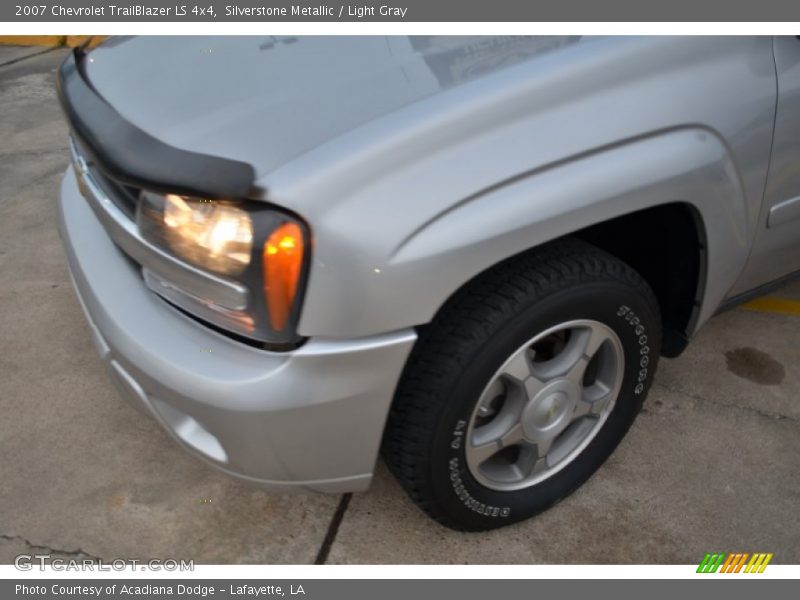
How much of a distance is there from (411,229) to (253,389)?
0.46 m

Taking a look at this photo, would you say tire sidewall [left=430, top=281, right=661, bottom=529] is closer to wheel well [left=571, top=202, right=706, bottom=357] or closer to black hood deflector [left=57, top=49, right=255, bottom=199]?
wheel well [left=571, top=202, right=706, bottom=357]

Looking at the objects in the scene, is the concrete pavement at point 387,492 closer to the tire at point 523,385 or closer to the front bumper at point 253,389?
the tire at point 523,385

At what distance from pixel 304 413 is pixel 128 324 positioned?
505 millimetres

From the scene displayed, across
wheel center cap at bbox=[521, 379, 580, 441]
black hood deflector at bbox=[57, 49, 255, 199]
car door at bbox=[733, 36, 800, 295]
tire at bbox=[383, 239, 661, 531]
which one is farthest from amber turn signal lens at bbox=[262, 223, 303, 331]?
car door at bbox=[733, 36, 800, 295]

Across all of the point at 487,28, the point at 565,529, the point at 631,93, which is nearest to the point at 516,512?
the point at 565,529

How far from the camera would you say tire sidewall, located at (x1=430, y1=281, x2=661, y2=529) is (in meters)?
1.68

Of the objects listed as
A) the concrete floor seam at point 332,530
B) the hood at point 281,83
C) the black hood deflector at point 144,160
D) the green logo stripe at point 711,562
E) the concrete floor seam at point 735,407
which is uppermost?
the hood at point 281,83

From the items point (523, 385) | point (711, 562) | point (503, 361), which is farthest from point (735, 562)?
point (503, 361)

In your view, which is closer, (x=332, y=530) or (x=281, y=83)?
(x=281, y=83)

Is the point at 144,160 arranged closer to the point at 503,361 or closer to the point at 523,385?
the point at 503,361

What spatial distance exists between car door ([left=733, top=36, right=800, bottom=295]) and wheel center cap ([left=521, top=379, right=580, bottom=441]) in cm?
64

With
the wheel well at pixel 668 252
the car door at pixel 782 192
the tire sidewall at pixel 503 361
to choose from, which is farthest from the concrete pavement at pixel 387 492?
the car door at pixel 782 192

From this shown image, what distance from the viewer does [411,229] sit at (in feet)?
4.70

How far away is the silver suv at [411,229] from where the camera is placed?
146 centimetres
